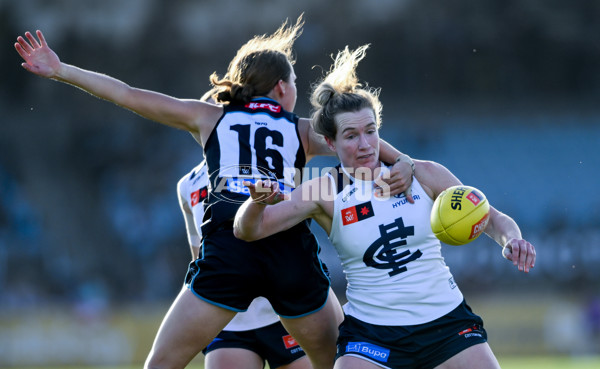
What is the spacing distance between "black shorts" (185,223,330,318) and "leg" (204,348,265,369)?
93 cm

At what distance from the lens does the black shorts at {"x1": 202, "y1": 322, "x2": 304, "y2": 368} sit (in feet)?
17.4

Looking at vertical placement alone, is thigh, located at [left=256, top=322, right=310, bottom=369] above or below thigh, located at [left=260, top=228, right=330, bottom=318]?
below

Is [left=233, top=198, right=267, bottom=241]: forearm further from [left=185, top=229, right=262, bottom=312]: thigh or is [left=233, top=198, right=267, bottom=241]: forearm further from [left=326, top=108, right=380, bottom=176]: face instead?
[left=326, top=108, right=380, bottom=176]: face

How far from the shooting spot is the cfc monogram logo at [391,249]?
4.25 meters

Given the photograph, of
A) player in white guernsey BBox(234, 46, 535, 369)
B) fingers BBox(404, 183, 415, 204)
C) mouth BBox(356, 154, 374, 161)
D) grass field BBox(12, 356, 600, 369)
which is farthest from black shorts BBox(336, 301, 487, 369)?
grass field BBox(12, 356, 600, 369)

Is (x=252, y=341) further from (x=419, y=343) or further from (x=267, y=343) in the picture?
(x=419, y=343)

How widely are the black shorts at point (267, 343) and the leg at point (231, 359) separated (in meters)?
0.03

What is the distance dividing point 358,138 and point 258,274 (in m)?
0.94

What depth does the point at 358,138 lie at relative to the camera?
4.41 meters

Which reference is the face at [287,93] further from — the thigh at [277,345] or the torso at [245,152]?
the thigh at [277,345]

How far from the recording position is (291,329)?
455cm

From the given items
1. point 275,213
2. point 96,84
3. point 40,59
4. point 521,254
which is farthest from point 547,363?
point 40,59

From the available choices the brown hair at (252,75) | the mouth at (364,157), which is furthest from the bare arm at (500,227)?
the brown hair at (252,75)

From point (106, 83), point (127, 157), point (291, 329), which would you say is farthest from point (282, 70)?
point (127, 157)
